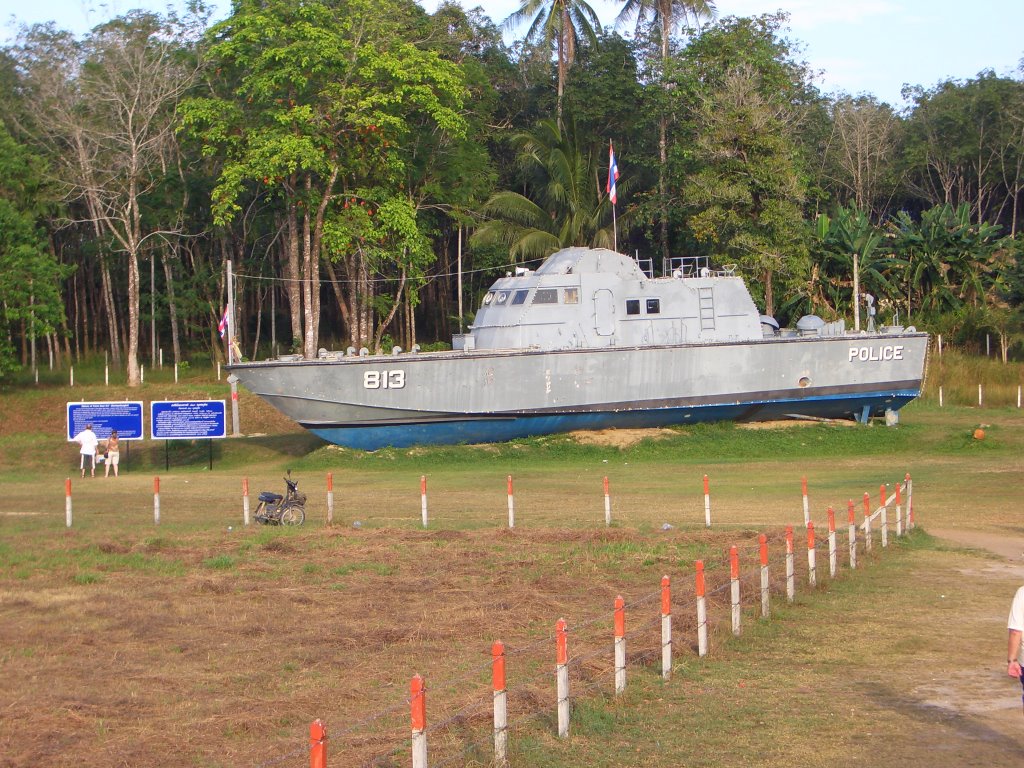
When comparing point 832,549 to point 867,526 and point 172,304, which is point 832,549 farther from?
point 172,304

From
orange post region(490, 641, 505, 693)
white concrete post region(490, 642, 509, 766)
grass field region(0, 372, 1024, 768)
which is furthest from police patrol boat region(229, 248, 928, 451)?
orange post region(490, 641, 505, 693)

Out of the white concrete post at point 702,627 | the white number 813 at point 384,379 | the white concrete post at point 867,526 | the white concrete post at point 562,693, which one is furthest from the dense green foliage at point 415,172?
the white concrete post at point 562,693

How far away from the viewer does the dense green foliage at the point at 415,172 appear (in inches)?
1780

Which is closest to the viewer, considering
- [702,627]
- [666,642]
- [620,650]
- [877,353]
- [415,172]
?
[620,650]

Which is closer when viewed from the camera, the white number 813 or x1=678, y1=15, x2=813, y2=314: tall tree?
the white number 813

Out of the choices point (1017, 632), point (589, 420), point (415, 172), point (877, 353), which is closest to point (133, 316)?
point (415, 172)

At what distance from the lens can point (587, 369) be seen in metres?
35.5

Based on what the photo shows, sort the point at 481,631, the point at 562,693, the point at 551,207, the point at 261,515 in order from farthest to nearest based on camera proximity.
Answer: the point at 551,207
the point at 261,515
the point at 481,631
the point at 562,693

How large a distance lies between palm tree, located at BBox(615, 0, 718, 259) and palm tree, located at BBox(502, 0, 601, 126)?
5.31 feet

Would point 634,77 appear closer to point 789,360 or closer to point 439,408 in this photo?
point 789,360

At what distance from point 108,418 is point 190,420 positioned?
7.93 ft

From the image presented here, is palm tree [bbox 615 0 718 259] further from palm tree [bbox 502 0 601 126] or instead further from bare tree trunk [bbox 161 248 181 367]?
bare tree trunk [bbox 161 248 181 367]

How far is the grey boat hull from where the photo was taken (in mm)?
34031

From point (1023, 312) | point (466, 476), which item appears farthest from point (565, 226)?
point (466, 476)
